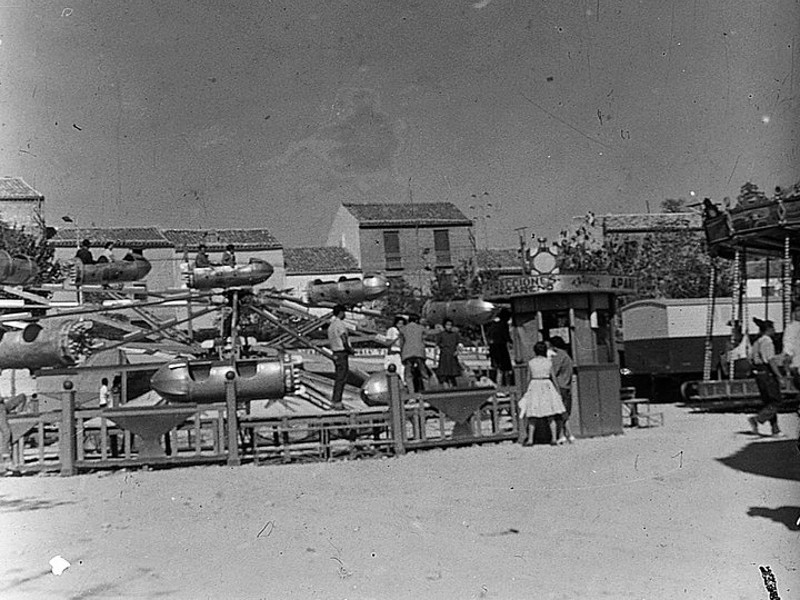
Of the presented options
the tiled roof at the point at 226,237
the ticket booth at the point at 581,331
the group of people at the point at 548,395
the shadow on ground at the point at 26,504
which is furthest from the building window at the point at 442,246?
the shadow on ground at the point at 26,504

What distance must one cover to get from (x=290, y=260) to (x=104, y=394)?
27337 mm

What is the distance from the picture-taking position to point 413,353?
48.8ft

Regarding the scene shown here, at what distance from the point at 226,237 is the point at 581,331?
28.4 m

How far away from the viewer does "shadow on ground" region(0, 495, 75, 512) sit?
30.1ft

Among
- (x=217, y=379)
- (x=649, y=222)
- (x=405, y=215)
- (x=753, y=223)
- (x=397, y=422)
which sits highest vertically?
(x=405, y=215)

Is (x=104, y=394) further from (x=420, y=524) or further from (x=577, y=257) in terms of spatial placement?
(x=577, y=257)

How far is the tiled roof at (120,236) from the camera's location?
3376 cm

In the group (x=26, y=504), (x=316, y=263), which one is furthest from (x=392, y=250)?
(x=26, y=504)

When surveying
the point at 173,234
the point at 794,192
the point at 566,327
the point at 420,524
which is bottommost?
the point at 420,524

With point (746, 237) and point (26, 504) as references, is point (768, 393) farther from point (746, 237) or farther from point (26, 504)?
point (26, 504)

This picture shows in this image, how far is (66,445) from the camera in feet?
37.4

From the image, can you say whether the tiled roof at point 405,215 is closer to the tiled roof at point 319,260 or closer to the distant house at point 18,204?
the tiled roof at point 319,260

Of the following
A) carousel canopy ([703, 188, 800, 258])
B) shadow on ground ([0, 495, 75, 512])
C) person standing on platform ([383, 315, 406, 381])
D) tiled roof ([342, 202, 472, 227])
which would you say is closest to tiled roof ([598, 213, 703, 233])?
tiled roof ([342, 202, 472, 227])

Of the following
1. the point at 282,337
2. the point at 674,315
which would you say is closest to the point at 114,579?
the point at 282,337
